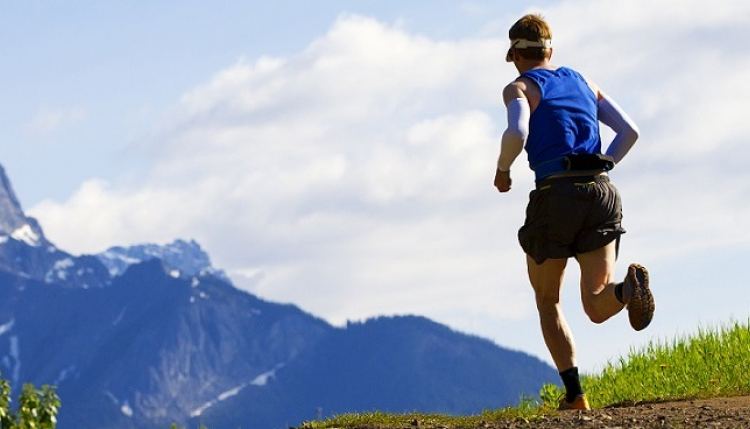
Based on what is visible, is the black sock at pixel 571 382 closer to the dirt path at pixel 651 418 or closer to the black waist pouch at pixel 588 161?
the dirt path at pixel 651 418

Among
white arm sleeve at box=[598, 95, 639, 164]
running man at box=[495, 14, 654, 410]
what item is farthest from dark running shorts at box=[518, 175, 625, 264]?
white arm sleeve at box=[598, 95, 639, 164]

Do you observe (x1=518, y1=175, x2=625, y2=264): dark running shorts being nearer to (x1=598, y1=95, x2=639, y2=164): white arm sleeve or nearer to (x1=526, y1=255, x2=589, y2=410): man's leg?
(x1=526, y1=255, x2=589, y2=410): man's leg

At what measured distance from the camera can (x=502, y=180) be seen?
864 centimetres

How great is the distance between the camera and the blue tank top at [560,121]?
8.77 meters

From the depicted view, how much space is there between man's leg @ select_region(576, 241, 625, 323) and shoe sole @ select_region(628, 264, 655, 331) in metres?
0.30

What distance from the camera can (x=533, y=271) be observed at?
9.20 m

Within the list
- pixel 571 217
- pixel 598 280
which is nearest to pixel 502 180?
pixel 571 217

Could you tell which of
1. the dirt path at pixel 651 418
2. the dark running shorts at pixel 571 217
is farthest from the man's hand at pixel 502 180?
the dirt path at pixel 651 418

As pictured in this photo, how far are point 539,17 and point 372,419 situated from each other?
312cm

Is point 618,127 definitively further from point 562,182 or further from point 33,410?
point 33,410

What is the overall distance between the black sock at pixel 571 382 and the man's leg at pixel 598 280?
585 mm

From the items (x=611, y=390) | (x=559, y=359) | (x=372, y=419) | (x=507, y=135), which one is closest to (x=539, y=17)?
(x=507, y=135)

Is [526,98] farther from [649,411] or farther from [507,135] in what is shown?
[649,411]

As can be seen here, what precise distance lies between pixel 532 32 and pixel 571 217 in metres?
1.34
